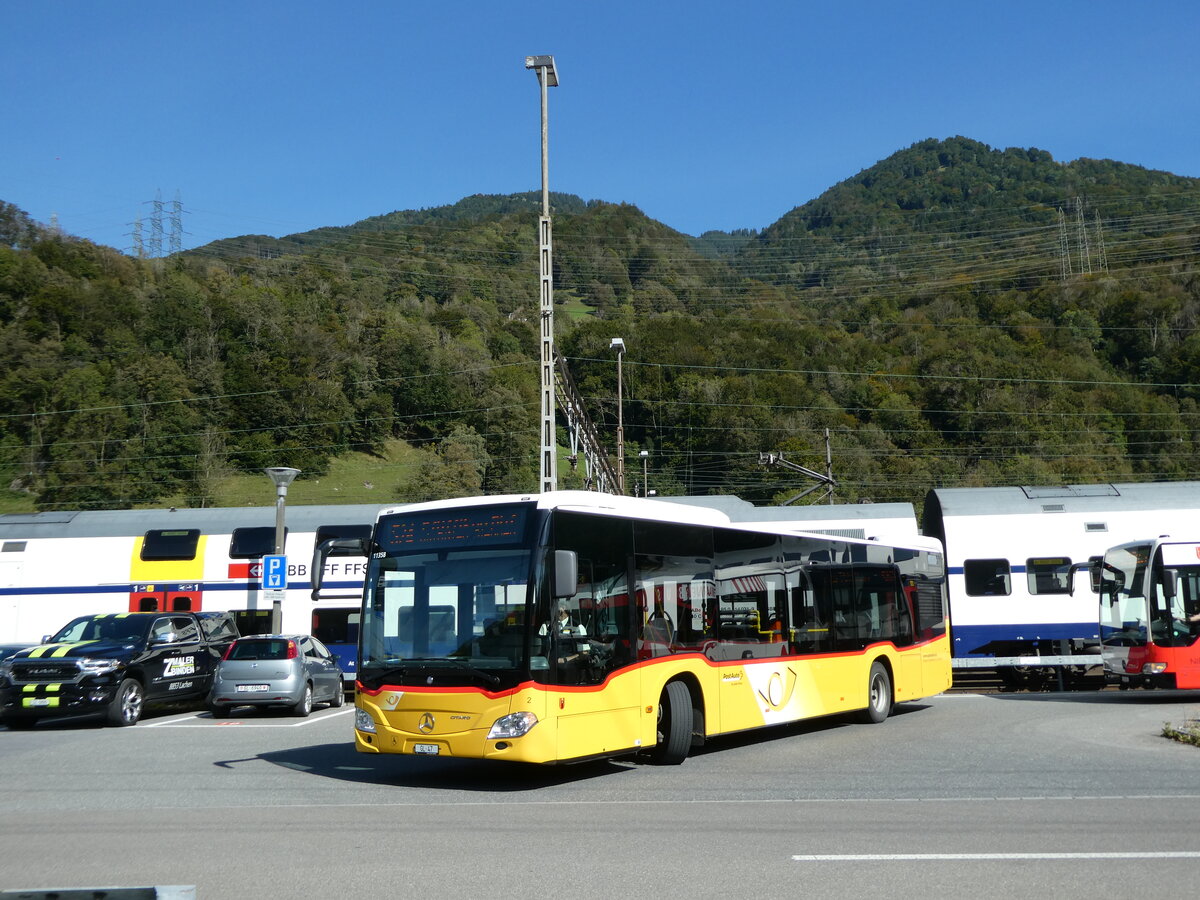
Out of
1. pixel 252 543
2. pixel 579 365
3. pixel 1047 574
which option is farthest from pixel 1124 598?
pixel 579 365

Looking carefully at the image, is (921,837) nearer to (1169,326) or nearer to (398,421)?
(398,421)

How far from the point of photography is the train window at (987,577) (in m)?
25.7

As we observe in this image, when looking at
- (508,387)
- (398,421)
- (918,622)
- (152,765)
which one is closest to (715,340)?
(508,387)

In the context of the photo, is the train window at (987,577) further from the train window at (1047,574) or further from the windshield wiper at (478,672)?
the windshield wiper at (478,672)

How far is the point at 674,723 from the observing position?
12859mm

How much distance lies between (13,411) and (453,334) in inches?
1193

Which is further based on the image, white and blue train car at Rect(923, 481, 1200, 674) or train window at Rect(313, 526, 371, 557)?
train window at Rect(313, 526, 371, 557)

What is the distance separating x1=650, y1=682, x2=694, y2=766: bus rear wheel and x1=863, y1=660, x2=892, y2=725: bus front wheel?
548cm

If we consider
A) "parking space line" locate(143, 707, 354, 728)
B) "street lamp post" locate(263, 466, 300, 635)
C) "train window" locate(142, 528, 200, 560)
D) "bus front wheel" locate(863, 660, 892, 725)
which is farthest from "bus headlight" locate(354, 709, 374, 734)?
"train window" locate(142, 528, 200, 560)

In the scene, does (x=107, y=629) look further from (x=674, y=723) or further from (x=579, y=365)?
(x=579, y=365)

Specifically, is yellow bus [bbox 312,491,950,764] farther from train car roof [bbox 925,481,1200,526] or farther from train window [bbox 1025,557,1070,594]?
train car roof [bbox 925,481,1200,526]

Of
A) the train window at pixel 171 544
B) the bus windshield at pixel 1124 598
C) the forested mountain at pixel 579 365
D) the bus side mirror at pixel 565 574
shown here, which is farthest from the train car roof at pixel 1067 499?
the forested mountain at pixel 579 365

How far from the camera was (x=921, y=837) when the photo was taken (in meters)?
8.45

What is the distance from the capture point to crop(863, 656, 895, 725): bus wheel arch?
1766 centimetres
